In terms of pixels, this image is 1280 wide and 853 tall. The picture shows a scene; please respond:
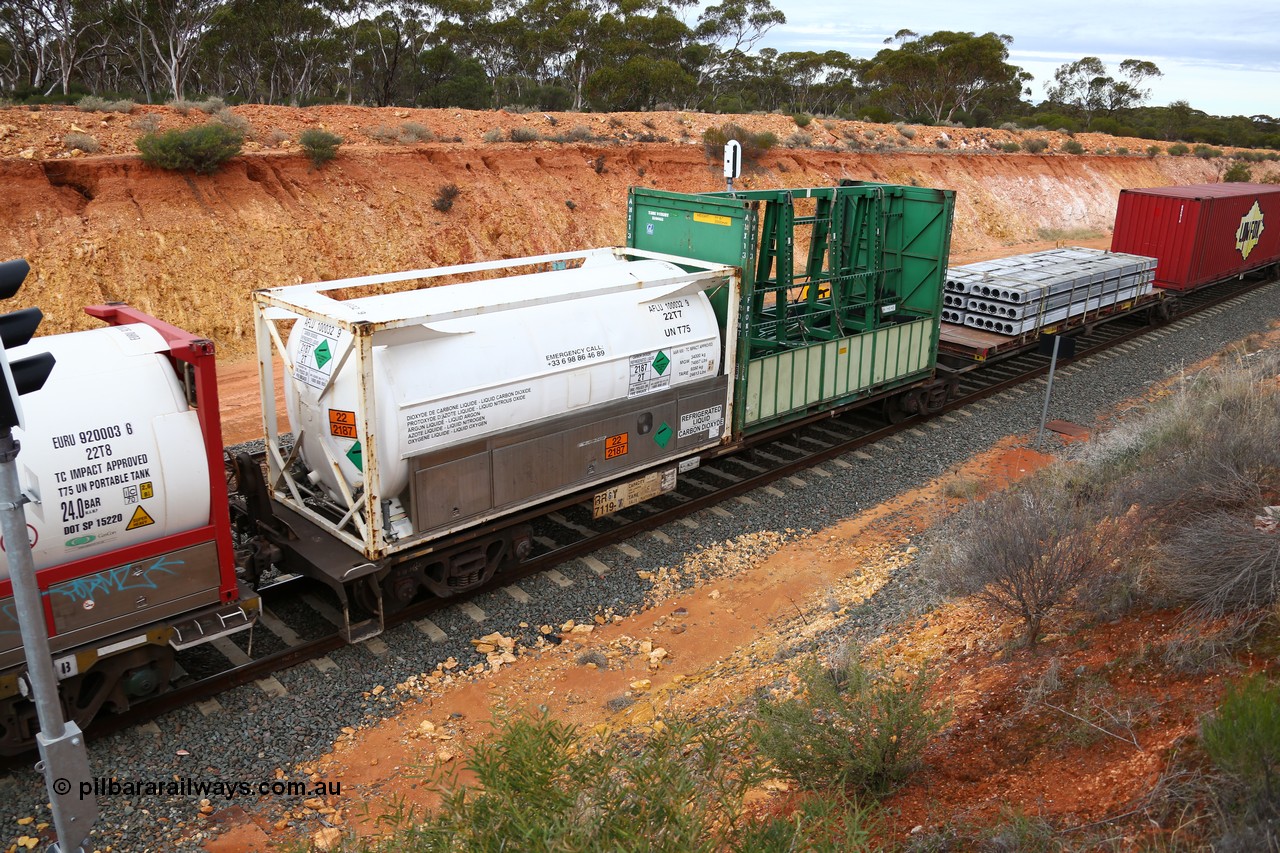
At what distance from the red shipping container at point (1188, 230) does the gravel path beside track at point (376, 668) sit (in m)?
10.3

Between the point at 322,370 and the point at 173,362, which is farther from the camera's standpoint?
the point at 322,370

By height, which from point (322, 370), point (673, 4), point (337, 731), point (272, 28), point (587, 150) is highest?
point (673, 4)

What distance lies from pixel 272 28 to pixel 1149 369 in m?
37.8

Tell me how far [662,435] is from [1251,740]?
7423mm

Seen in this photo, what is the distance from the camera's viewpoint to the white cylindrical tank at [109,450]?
6699 millimetres

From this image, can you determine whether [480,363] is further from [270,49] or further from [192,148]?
[270,49]

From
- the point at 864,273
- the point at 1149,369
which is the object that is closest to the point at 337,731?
the point at 864,273

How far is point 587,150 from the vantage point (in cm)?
2928

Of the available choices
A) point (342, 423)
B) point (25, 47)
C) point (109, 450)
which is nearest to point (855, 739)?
point (342, 423)

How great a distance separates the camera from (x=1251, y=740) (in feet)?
14.6

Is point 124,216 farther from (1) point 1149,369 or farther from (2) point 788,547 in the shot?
(1) point 1149,369

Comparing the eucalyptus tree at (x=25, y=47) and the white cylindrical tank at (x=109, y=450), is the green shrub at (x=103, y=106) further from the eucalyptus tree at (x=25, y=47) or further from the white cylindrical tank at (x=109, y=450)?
the white cylindrical tank at (x=109, y=450)

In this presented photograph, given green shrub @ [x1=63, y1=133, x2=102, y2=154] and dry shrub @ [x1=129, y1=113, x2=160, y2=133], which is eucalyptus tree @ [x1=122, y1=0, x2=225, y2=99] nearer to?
dry shrub @ [x1=129, y1=113, x2=160, y2=133]

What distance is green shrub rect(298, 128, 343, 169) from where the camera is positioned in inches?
891
